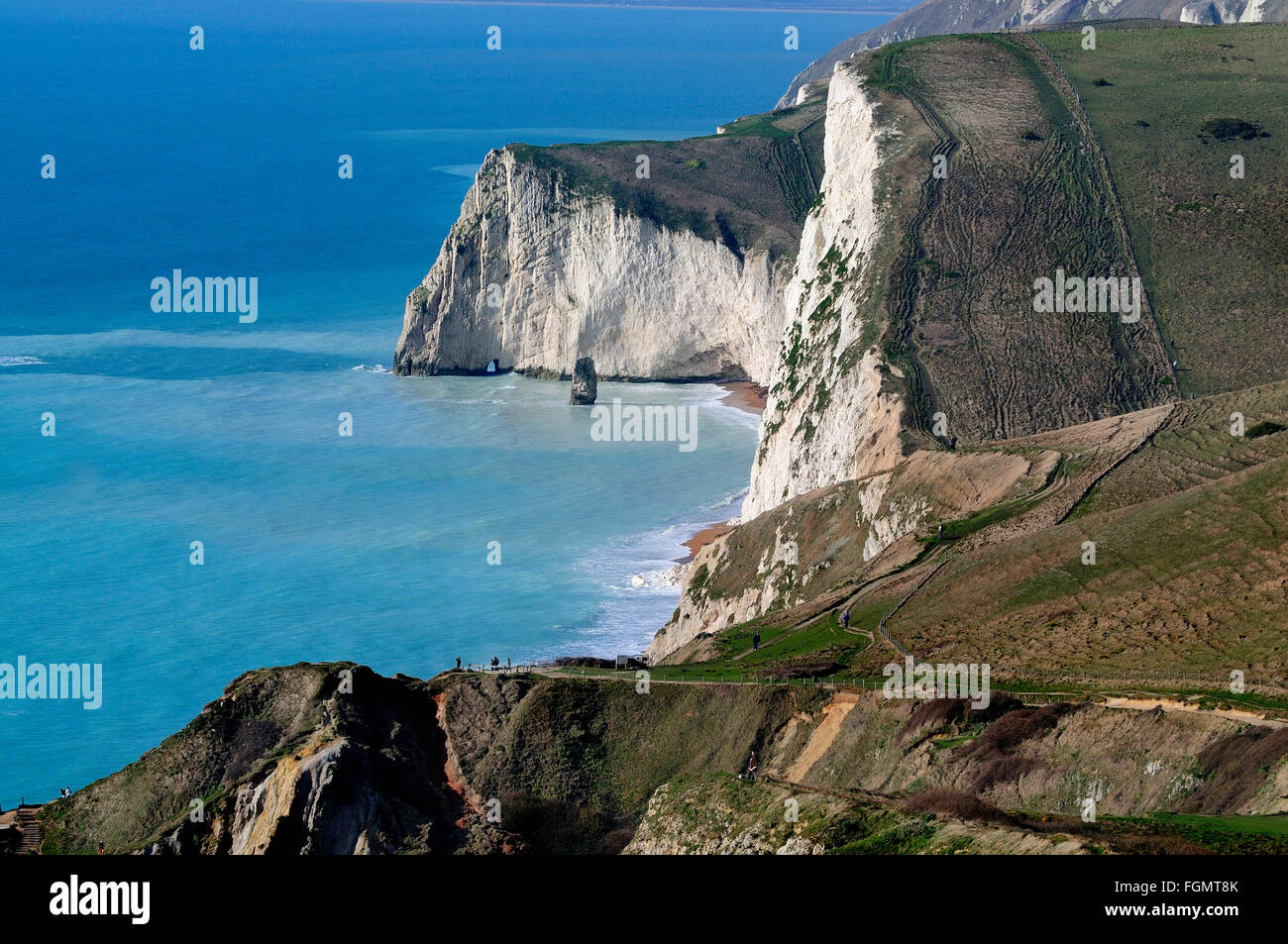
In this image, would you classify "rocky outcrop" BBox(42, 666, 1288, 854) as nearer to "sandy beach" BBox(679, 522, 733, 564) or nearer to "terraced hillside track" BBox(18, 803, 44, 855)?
"terraced hillside track" BBox(18, 803, 44, 855)

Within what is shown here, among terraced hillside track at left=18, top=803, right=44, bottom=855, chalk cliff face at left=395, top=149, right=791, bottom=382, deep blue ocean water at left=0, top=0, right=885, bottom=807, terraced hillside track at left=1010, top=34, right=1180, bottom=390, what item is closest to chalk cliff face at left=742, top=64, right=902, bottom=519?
deep blue ocean water at left=0, top=0, right=885, bottom=807

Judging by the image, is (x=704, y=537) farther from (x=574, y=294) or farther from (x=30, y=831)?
(x=30, y=831)

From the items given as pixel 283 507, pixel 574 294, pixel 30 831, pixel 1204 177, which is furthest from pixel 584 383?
pixel 30 831

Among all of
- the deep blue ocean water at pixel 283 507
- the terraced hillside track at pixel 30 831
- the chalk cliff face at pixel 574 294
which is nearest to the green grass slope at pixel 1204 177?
the deep blue ocean water at pixel 283 507

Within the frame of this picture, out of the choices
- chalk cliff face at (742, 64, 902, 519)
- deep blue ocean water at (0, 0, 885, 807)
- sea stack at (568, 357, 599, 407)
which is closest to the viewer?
deep blue ocean water at (0, 0, 885, 807)

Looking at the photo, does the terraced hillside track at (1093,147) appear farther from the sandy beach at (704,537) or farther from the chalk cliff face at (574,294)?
the chalk cliff face at (574,294)

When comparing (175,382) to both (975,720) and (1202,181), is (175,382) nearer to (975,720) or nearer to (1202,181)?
(1202,181)
